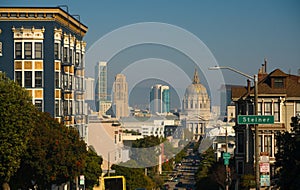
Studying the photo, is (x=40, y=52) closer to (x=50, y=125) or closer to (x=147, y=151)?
(x=50, y=125)

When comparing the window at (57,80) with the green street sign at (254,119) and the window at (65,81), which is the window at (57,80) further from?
the green street sign at (254,119)

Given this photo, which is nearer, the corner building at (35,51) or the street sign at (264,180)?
the street sign at (264,180)

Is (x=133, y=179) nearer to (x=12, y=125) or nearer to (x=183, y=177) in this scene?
(x=12, y=125)

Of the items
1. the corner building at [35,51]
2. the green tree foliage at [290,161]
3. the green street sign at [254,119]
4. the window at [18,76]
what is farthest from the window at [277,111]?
the green street sign at [254,119]

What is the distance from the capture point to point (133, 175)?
83375 millimetres

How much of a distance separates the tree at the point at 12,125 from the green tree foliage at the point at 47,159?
3.70 metres

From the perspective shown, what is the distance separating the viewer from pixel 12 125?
41.9 meters

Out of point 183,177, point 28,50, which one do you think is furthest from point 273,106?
point 183,177

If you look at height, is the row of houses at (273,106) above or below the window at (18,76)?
below

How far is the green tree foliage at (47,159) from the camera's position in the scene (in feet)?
155

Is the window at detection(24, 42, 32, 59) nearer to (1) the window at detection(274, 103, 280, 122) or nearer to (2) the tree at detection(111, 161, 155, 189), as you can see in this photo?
(2) the tree at detection(111, 161, 155, 189)

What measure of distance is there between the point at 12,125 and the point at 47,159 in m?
7.23

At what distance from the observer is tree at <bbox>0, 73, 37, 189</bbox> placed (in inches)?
1635

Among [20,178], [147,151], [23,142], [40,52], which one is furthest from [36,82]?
[147,151]
